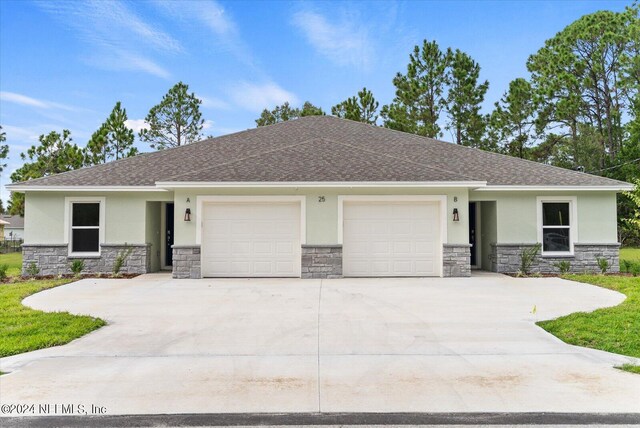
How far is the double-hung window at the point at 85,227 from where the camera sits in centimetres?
1339

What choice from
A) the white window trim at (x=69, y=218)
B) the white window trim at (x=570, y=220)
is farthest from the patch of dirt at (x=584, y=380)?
the white window trim at (x=69, y=218)

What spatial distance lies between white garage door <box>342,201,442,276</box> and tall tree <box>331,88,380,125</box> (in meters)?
16.9

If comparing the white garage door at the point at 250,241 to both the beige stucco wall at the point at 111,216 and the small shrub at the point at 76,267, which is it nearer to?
the beige stucco wall at the point at 111,216

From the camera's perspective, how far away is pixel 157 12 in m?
14.4

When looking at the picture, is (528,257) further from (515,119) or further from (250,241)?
(515,119)

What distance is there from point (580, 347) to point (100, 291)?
955 cm

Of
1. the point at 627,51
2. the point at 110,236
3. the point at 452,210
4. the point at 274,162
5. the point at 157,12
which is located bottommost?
the point at 110,236

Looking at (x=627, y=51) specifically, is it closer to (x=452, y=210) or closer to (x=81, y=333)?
(x=452, y=210)

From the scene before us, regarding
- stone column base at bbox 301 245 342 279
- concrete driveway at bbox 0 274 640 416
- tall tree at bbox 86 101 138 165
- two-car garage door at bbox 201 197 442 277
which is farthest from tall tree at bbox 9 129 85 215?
concrete driveway at bbox 0 274 640 416

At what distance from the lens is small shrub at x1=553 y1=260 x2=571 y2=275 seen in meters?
13.1

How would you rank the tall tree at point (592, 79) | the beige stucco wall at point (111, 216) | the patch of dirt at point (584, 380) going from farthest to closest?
the tall tree at point (592, 79) < the beige stucco wall at point (111, 216) < the patch of dirt at point (584, 380)

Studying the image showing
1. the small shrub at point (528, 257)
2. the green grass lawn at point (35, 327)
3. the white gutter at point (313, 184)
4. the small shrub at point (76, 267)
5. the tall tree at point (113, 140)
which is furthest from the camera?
the tall tree at point (113, 140)

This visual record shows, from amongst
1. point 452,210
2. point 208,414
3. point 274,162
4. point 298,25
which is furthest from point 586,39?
point 208,414

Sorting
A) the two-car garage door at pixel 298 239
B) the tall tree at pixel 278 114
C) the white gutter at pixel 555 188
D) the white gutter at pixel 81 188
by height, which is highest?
the tall tree at pixel 278 114
